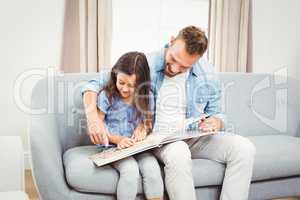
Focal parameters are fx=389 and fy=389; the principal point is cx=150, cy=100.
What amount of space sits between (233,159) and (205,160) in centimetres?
15

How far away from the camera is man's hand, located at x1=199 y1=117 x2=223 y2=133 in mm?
1957

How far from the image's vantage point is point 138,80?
1890 mm

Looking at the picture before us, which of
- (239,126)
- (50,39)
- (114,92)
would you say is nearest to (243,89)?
(239,126)

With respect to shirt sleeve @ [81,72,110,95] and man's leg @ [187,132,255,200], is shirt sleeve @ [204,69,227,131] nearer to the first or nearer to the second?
man's leg @ [187,132,255,200]

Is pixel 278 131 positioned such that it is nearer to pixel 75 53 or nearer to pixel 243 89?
pixel 243 89

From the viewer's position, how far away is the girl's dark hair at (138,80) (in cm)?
187

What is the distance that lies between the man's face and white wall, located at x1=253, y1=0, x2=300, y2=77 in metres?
1.63

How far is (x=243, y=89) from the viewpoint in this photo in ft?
8.40

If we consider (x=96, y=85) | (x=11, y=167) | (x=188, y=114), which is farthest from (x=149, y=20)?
(x=11, y=167)

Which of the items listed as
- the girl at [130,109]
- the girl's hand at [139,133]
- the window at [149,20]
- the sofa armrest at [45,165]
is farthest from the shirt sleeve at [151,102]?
the window at [149,20]

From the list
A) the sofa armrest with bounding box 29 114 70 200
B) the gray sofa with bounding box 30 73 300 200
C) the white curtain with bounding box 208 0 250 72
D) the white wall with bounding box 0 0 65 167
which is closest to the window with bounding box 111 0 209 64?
the white curtain with bounding box 208 0 250 72

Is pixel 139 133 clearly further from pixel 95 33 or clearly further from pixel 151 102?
pixel 95 33

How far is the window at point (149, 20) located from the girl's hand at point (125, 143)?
4.10ft

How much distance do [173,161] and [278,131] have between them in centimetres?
116
